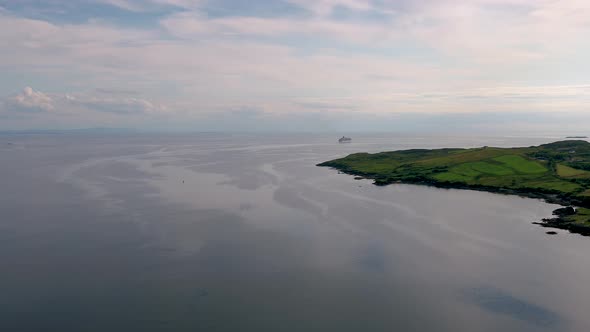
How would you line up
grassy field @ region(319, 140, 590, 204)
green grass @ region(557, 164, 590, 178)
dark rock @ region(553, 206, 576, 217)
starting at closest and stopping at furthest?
dark rock @ region(553, 206, 576, 217)
grassy field @ region(319, 140, 590, 204)
green grass @ region(557, 164, 590, 178)

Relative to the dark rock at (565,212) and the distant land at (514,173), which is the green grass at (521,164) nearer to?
the distant land at (514,173)

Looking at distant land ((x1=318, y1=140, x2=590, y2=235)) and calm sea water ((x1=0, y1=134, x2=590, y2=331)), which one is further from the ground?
distant land ((x1=318, y1=140, x2=590, y2=235))

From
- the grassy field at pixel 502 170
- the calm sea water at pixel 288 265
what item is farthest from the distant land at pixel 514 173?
the calm sea water at pixel 288 265

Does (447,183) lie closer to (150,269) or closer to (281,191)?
(281,191)

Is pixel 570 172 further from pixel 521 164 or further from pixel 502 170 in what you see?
pixel 502 170

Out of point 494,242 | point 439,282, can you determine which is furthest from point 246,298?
point 494,242

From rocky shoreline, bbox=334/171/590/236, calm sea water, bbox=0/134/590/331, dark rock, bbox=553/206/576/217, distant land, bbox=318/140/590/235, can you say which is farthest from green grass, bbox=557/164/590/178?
dark rock, bbox=553/206/576/217

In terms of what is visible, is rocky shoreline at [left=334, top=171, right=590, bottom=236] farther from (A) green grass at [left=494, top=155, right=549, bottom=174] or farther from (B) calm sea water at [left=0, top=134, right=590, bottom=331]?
(A) green grass at [left=494, top=155, right=549, bottom=174]

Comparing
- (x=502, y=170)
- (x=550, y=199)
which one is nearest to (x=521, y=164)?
(x=502, y=170)
